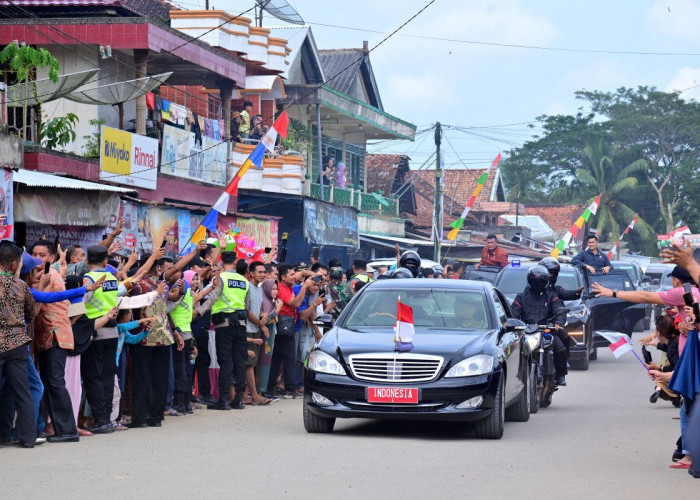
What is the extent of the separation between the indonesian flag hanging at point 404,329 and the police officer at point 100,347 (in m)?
2.70

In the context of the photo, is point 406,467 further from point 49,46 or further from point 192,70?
point 192,70

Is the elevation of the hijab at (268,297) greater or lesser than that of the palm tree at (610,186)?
lesser

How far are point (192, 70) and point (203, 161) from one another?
2063mm

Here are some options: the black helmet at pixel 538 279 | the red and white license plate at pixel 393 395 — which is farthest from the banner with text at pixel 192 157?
the red and white license plate at pixel 393 395

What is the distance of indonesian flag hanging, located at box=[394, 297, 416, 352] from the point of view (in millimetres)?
11969

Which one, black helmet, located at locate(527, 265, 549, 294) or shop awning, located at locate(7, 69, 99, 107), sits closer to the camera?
black helmet, located at locate(527, 265, 549, 294)

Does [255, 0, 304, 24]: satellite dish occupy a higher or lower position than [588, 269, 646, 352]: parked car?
higher

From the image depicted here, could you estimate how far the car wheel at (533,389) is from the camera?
14.8 m

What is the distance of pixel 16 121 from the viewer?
2267 cm

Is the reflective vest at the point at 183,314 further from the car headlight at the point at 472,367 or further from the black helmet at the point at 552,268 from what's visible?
the black helmet at the point at 552,268

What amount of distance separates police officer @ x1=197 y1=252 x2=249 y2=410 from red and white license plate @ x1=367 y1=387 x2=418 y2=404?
134 inches

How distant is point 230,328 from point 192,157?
13.8 metres

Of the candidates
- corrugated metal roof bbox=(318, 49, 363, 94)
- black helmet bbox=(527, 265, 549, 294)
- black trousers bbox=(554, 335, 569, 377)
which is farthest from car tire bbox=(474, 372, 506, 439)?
corrugated metal roof bbox=(318, 49, 363, 94)

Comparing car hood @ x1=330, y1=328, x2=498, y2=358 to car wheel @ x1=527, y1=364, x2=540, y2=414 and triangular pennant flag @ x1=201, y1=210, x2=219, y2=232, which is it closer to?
car wheel @ x1=527, y1=364, x2=540, y2=414
